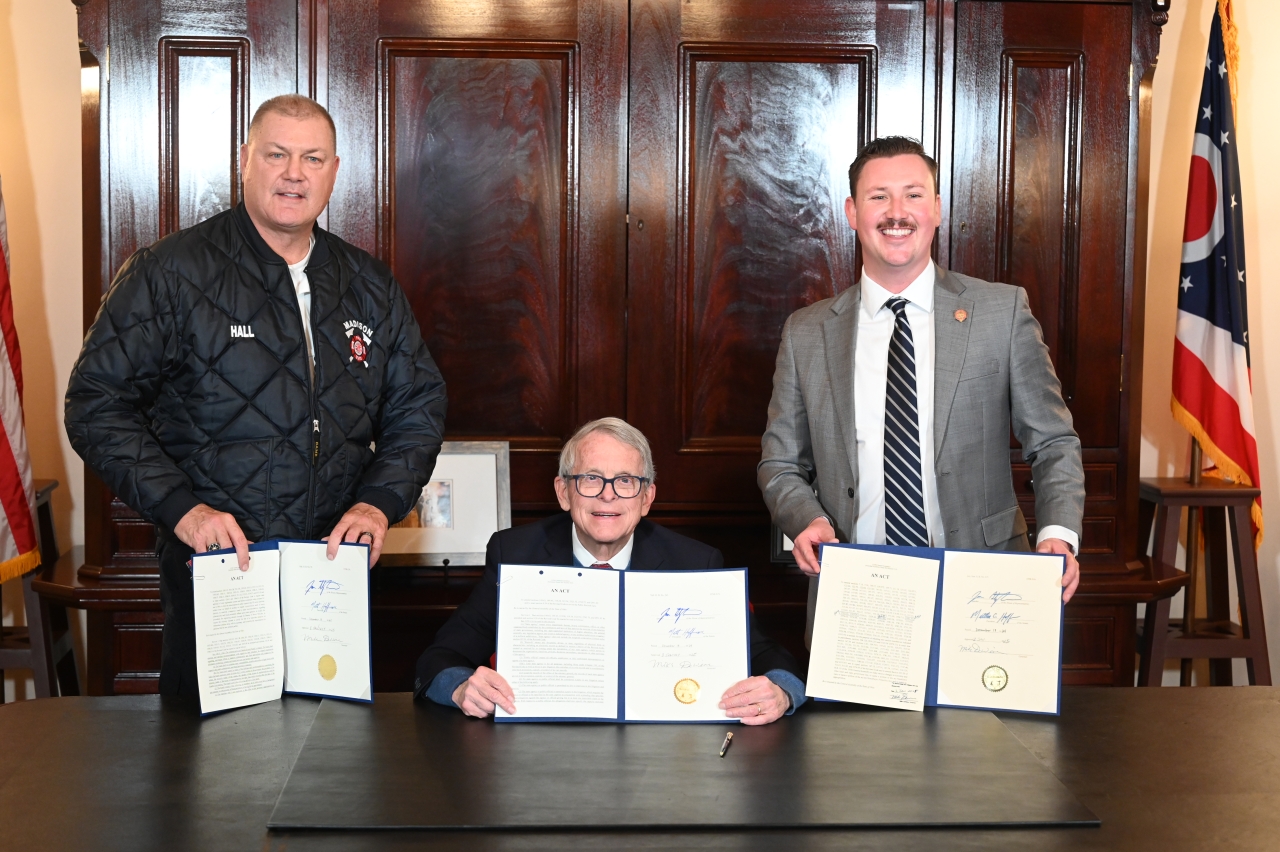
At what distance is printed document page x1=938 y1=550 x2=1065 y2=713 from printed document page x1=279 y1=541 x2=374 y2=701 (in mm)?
999

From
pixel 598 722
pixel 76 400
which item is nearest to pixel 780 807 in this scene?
pixel 598 722

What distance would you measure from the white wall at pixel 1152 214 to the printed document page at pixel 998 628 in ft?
9.00

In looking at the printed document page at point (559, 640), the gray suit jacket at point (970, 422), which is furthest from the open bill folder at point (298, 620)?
the gray suit jacket at point (970, 422)

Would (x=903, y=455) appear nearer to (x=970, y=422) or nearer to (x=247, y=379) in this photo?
(x=970, y=422)

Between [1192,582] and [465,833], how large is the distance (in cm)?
331

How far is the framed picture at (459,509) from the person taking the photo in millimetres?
3574

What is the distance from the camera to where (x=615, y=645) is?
1920 millimetres

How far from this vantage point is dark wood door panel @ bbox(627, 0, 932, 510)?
3.56 metres

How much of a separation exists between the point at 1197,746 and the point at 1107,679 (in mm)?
2073

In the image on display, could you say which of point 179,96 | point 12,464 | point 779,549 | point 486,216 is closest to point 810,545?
point 779,549

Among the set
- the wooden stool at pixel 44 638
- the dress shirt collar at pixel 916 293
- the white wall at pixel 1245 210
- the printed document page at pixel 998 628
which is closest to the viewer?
the printed document page at pixel 998 628

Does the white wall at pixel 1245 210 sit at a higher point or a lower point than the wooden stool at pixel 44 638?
higher

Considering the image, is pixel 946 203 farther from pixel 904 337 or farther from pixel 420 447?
pixel 420 447
